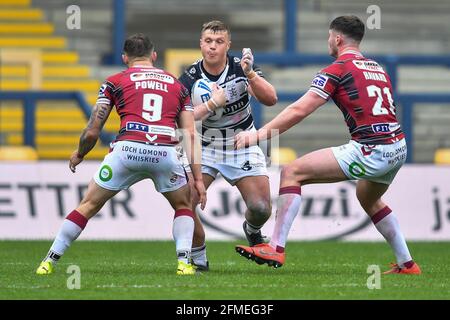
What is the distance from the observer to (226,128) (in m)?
10.2

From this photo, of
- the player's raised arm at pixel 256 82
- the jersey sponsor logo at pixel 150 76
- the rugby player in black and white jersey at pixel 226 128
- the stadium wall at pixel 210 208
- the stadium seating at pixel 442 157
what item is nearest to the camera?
the jersey sponsor logo at pixel 150 76

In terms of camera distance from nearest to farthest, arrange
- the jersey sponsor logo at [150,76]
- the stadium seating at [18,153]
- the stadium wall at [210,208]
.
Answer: the jersey sponsor logo at [150,76], the stadium wall at [210,208], the stadium seating at [18,153]

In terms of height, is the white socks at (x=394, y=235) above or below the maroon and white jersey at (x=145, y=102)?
below

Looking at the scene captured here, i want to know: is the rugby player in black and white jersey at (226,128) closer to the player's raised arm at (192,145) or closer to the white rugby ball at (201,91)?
the white rugby ball at (201,91)

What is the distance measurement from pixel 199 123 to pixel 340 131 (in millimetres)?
7979

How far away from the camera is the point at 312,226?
15.0 metres

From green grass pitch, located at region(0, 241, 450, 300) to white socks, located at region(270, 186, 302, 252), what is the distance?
300 millimetres

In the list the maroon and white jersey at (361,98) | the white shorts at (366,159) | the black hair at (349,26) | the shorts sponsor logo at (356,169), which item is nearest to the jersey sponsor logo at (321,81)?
the maroon and white jersey at (361,98)

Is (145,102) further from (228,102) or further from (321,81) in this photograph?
(321,81)

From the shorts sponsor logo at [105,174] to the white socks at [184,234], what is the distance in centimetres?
67

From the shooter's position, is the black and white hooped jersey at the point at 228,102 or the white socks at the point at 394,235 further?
the black and white hooped jersey at the point at 228,102

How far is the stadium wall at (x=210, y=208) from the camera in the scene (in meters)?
14.7

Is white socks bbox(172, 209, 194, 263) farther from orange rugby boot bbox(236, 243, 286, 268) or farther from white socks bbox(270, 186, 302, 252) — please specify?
white socks bbox(270, 186, 302, 252)
